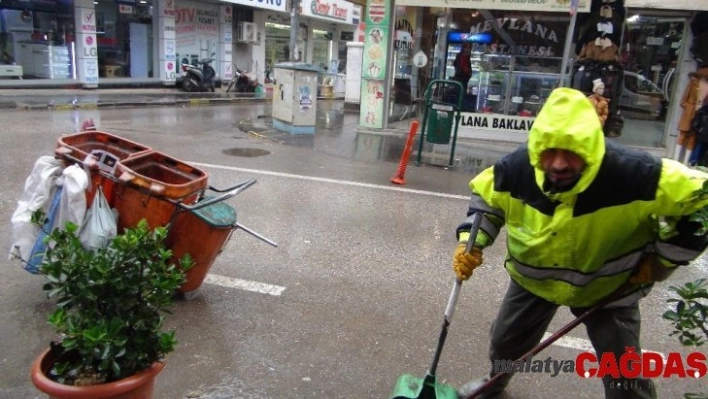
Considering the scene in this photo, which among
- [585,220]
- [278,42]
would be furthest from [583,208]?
[278,42]

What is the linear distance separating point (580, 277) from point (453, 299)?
0.58m

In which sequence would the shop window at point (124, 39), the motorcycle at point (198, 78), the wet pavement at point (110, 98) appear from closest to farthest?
the wet pavement at point (110, 98)
the shop window at point (124, 39)
the motorcycle at point (198, 78)

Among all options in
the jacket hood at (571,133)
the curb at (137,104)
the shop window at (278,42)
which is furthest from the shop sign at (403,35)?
the shop window at (278,42)

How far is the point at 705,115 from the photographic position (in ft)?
30.5

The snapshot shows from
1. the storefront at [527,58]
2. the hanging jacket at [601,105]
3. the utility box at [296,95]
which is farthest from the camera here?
the utility box at [296,95]

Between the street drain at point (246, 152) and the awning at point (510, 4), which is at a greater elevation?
A: the awning at point (510, 4)

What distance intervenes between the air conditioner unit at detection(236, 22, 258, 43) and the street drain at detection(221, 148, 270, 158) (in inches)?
569

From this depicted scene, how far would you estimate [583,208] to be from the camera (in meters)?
2.33

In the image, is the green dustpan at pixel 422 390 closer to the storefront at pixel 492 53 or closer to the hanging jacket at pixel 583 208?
the hanging jacket at pixel 583 208

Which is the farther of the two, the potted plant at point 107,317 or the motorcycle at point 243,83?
the motorcycle at point 243,83

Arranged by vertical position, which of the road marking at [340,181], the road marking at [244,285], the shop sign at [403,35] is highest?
the shop sign at [403,35]

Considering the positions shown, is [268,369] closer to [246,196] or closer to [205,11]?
[246,196]

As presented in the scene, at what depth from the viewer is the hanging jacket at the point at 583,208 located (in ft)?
7.21

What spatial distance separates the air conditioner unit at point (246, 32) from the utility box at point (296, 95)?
11706mm
